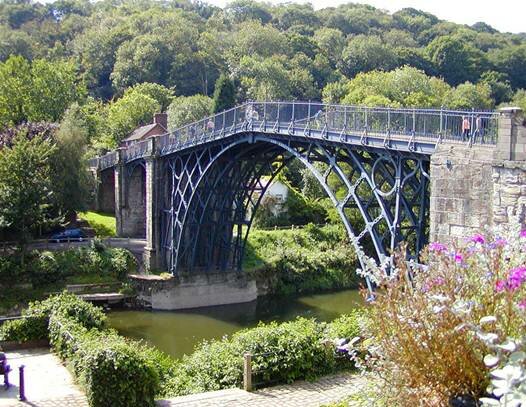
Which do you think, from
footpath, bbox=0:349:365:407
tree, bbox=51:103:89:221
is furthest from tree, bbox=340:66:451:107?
footpath, bbox=0:349:365:407

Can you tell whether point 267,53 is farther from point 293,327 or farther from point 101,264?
point 293,327

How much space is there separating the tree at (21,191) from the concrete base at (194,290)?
5.86 meters

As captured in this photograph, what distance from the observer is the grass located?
4331 cm

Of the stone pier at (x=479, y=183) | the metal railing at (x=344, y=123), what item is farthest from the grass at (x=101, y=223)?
the stone pier at (x=479, y=183)

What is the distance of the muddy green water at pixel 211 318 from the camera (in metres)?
31.2

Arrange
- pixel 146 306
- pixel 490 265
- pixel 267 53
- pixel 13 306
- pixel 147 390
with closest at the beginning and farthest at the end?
pixel 490 265 → pixel 147 390 → pixel 13 306 → pixel 146 306 → pixel 267 53

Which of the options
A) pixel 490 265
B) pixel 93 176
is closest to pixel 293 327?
pixel 490 265

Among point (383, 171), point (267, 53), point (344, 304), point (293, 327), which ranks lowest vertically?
point (344, 304)

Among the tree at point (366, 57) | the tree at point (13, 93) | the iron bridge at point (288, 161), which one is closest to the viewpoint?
the iron bridge at point (288, 161)

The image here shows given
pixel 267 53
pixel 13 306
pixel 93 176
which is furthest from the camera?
pixel 267 53

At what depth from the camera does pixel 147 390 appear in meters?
13.9

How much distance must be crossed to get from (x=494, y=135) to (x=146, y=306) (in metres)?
24.3

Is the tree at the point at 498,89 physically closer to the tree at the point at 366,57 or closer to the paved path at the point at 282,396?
the tree at the point at 366,57

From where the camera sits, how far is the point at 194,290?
36969 mm
